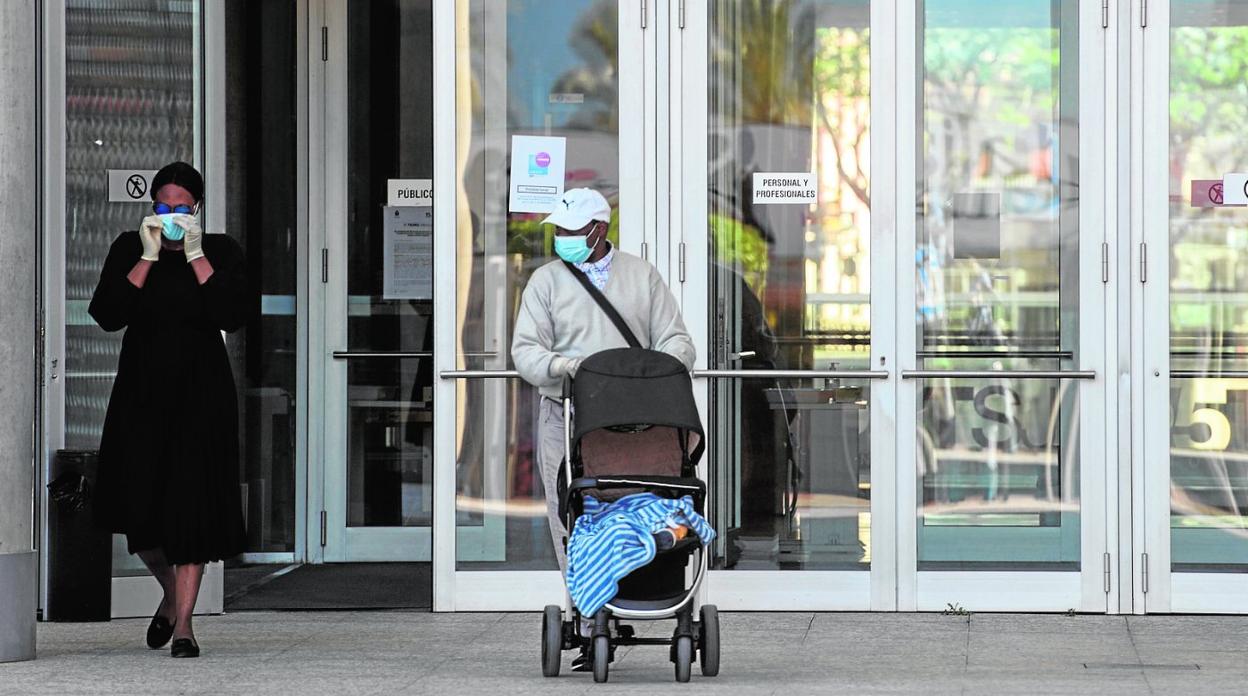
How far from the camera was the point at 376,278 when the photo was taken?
1101 centimetres

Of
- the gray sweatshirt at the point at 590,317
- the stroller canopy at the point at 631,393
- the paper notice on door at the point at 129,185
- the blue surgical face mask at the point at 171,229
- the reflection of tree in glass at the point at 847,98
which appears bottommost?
the stroller canopy at the point at 631,393

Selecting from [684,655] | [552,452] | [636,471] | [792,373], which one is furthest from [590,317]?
[792,373]

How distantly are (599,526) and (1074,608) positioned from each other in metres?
2.88

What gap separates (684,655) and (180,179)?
2.63 meters

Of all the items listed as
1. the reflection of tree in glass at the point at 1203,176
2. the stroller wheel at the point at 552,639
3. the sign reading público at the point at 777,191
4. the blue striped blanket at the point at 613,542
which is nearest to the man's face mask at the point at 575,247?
the blue striped blanket at the point at 613,542

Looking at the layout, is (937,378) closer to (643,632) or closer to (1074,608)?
(1074,608)

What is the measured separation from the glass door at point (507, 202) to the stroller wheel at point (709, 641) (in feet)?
6.89

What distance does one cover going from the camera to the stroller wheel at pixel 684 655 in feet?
21.9

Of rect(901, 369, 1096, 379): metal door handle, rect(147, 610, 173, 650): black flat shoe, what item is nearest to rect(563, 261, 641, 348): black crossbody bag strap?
rect(901, 369, 1096, 379): metal door handle

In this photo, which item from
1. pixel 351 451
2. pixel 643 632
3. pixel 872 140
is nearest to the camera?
pixel 643 632

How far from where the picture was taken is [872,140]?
8828 mm

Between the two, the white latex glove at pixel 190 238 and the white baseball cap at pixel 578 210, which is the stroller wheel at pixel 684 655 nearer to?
the white baseball cap at pixel 578 210

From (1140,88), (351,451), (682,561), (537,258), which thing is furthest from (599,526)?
(351,451)

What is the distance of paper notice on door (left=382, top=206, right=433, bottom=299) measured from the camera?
10969 mm
